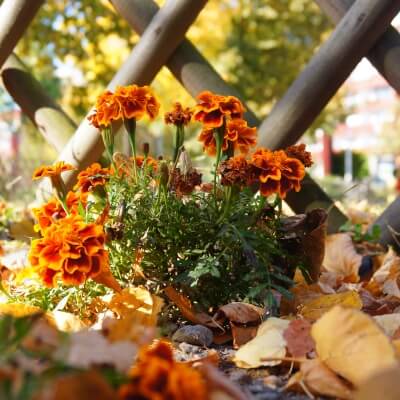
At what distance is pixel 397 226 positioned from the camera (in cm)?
216

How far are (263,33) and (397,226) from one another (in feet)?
34.9

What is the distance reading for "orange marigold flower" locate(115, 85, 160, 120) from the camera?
1428mm


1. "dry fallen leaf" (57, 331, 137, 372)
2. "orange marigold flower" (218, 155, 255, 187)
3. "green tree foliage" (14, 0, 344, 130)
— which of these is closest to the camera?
"dry fallen leaf" (57, 331, 137, 372)

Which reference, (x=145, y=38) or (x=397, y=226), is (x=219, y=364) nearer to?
(x=397, y=226)

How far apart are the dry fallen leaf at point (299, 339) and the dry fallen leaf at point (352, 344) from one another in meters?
0.07

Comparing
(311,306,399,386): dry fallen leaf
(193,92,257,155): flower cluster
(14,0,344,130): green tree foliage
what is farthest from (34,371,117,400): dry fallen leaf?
(14,0,344,130): green tree foliage

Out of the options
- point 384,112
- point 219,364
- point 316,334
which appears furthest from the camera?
Answer: point 384,112

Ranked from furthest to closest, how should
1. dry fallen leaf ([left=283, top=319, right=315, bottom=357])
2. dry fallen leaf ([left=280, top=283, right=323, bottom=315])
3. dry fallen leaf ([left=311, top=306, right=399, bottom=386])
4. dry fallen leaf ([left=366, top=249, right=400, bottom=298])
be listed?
dry fallen leaf ([left=366, top=249, right=400, bottom=298]), dry fallen leaf ([left=280, top=283, right=323, bottom=315]), dry fallen leaf ([left=283, top=319, right=315, bottom=357]), dry fallen leaf ([left=311, top=306, right=399, bottom=386])

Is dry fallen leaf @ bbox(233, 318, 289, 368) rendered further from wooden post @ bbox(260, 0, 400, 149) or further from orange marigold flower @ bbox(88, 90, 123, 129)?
wooden post @ bbox(260, 0, 400, 149)

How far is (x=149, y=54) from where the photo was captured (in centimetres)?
223

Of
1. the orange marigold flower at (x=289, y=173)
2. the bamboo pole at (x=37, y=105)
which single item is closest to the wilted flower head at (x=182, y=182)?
the orange marigold flower at (x=289, y=173)

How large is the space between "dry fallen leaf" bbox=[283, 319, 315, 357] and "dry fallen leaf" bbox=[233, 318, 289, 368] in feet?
0.09

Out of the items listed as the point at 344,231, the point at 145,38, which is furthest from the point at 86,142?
the point at 344,231

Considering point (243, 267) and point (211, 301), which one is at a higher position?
point (243, 267)
